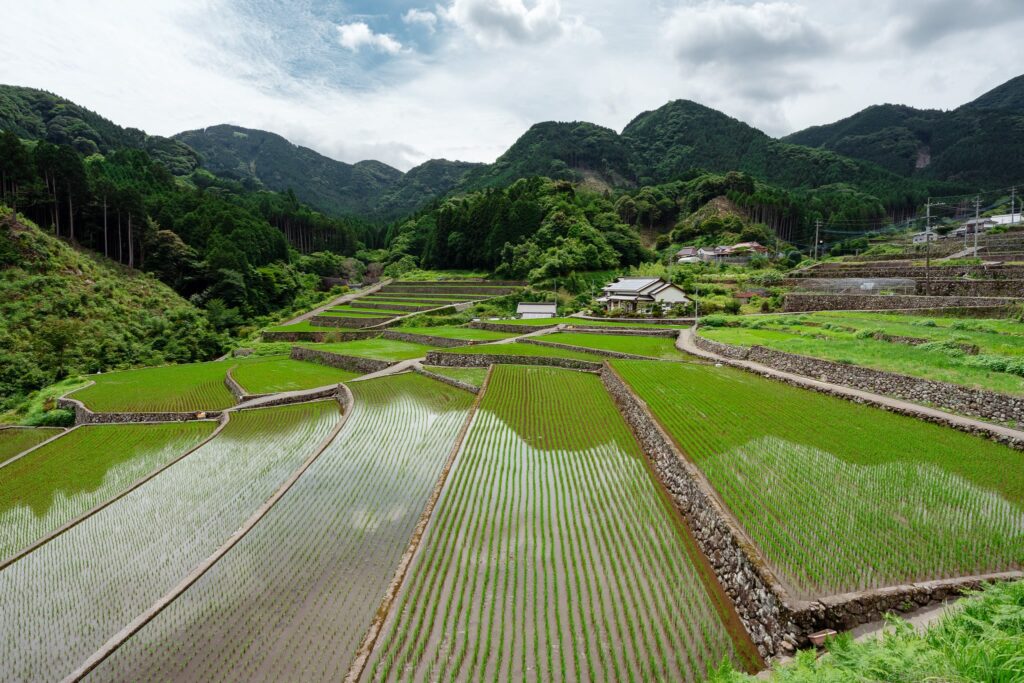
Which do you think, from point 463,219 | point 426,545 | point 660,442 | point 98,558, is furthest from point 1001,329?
point 463,219

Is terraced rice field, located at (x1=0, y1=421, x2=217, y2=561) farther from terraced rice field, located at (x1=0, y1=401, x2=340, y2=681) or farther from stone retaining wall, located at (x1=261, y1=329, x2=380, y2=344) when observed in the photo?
stone retaining wall, located at (x1=261, y1=329, x2=380, y2=344)

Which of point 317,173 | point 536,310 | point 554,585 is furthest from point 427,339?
point 317,173

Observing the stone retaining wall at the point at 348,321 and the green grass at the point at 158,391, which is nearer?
the green grass at the point at 158,391

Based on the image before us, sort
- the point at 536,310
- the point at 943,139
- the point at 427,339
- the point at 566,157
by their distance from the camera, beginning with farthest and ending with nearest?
the point at 943,139 < the point at 566,157 < the point at 536,310 < the point at 427,339

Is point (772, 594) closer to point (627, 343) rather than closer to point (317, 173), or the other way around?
point (627, 343)

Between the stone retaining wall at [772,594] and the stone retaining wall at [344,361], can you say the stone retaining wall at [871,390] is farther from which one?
the stone retaining wall at [344,361]

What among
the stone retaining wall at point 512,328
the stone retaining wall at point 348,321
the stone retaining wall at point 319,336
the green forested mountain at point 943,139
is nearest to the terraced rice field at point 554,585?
the stone retaining wall at point 512,328
